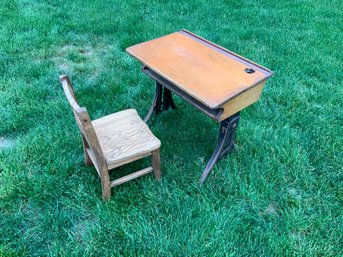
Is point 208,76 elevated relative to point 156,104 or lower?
elevated

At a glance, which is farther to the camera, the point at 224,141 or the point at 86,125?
the point at 224,141

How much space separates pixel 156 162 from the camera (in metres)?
2.32

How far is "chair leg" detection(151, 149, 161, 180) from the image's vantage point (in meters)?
2.27

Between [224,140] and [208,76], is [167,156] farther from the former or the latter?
[208,76]

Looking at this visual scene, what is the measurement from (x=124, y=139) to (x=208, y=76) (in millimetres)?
725

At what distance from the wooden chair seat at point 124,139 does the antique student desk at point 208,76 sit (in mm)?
364

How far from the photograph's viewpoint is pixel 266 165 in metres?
2.59

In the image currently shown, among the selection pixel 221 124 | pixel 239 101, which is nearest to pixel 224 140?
pixel 221 124

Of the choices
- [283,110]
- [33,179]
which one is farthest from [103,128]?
[283,110]

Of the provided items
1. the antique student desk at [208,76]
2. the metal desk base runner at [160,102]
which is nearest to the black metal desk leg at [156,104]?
the metal desk base runner at [160,102]

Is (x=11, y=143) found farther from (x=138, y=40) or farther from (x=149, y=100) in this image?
(x=138, y=40)

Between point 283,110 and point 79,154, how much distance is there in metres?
2.02

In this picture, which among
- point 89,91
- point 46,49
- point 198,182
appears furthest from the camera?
point 46,49

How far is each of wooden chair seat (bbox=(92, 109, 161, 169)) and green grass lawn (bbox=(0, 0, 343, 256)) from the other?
1.12 ft
